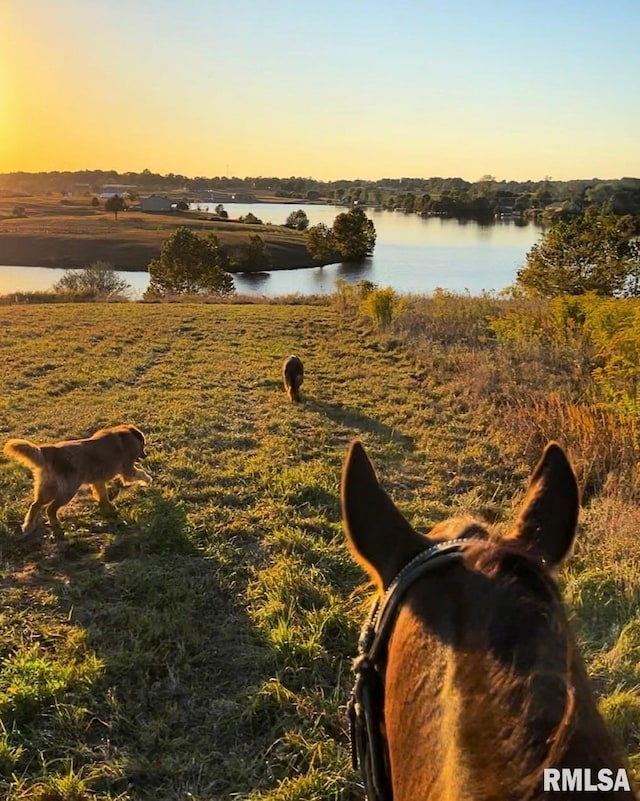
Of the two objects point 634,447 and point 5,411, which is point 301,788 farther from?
point 5,411

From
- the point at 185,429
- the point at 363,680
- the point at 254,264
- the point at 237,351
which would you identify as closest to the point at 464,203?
the point at 254,264

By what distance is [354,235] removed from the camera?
62.2m

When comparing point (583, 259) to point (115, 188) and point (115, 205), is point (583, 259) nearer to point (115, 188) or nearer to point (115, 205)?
point (115, 205)

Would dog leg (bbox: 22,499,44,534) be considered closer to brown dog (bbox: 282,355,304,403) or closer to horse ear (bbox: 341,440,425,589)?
Answer: horse ear (bbox: 341,440,425,589)

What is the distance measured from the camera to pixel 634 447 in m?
6.07

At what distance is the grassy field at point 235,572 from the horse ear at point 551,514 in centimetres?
207

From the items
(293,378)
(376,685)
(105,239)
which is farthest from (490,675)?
(105,239)

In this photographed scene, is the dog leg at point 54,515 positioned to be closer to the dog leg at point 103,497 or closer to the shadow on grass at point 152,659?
the shadow on grass at point 152,659

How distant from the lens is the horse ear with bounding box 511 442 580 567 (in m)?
1.20

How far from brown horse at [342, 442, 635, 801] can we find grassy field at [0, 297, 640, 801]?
6.64ft

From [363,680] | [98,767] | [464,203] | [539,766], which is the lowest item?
[98,767]

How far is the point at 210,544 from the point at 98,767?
7.14ft

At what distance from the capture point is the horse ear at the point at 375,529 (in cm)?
116

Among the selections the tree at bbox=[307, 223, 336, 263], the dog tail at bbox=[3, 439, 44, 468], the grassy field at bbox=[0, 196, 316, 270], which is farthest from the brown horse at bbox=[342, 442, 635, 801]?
the tree at bbox=[307, 223, 336, 263]
